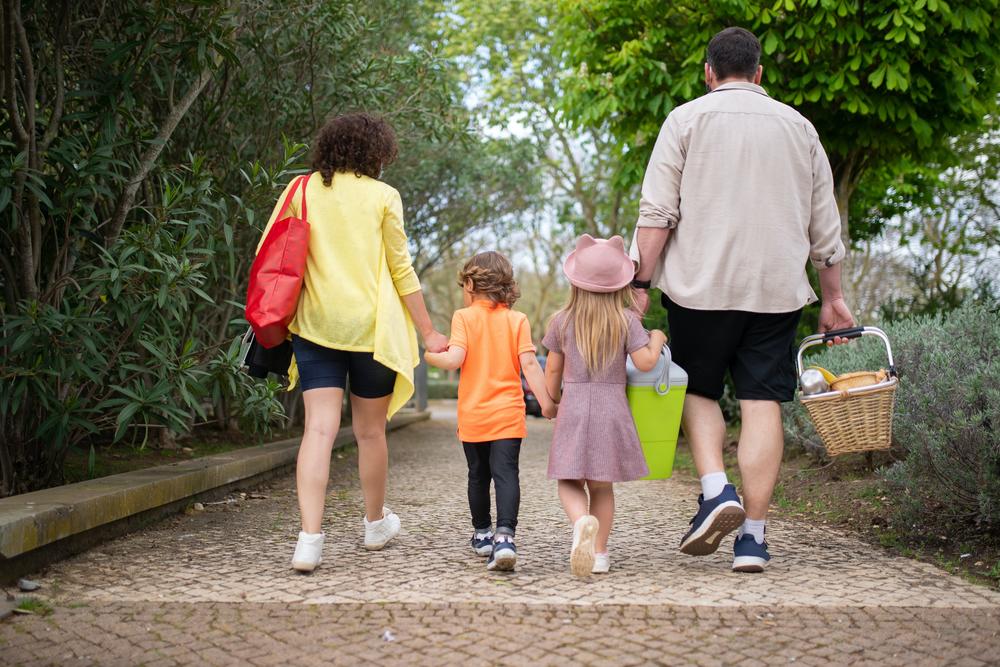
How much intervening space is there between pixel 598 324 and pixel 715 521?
36.6 inches

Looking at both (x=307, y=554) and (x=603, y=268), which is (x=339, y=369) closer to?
(x=307, y=554)

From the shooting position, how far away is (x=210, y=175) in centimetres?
547

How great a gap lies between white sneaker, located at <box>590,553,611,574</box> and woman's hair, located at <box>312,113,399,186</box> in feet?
6.42

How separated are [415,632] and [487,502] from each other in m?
1.38

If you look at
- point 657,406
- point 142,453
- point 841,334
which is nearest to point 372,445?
point 657,406

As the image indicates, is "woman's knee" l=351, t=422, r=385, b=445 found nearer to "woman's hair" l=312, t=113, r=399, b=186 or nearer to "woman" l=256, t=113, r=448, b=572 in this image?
"woman" l=256, t=113, r=448, b=572

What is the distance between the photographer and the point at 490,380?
435cm

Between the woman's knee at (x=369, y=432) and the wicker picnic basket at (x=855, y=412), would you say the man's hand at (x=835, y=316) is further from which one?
the woman's knee at (x=369, y=432)

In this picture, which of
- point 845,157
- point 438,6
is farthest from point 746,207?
point 438,6

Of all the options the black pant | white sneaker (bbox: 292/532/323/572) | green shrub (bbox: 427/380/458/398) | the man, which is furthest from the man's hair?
green shrub (bbox: 427/380/458/398)

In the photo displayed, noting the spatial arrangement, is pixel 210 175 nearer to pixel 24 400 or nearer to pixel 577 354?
pixel 24 400

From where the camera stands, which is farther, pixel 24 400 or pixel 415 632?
pixel 24 400

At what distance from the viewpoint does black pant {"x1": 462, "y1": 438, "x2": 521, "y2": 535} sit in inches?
165

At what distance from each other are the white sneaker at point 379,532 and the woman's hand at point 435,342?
34.7 inches
